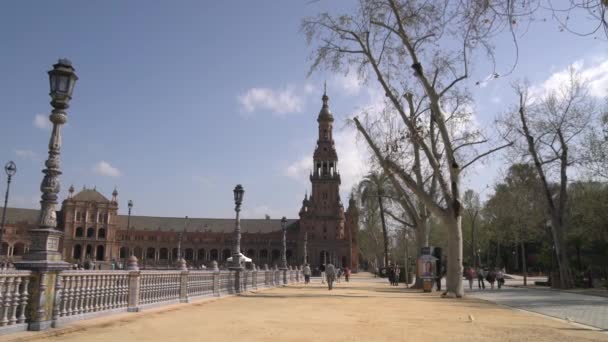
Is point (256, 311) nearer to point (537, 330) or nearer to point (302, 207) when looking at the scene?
point (537, 330)

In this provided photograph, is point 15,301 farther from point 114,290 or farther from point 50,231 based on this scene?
point 114,290

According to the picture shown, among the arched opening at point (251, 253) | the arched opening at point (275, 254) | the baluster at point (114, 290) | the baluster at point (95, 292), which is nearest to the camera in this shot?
the baluster at point (95, 292)

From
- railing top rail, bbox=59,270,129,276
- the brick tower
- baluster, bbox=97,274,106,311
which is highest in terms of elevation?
the brick tower

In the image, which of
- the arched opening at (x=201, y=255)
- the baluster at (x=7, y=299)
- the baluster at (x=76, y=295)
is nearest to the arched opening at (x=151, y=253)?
the arched opening at (x=201, y=255)

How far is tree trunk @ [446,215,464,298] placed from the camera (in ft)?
78.3

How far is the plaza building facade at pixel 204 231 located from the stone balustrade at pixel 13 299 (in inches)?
3382

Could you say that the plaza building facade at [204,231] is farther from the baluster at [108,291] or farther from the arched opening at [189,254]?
the baluster at [108,291]

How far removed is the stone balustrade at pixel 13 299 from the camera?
8.25m

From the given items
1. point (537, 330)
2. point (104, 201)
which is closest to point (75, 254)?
point (104, 201)

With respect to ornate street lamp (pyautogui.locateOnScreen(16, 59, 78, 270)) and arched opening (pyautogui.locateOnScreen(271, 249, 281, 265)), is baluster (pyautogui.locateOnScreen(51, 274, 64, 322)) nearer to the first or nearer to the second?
ornate street lamp (pyautogui.locateOnScreen(16, 59, 78, 270))

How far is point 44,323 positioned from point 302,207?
340 ft

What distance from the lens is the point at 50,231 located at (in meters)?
9.48

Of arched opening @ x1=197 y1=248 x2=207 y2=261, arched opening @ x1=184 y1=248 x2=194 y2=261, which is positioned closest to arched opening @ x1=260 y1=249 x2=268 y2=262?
arched opening @ x1=197 y1=248 x2=207 y2=261

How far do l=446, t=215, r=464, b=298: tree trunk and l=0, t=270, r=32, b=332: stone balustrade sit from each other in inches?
774
